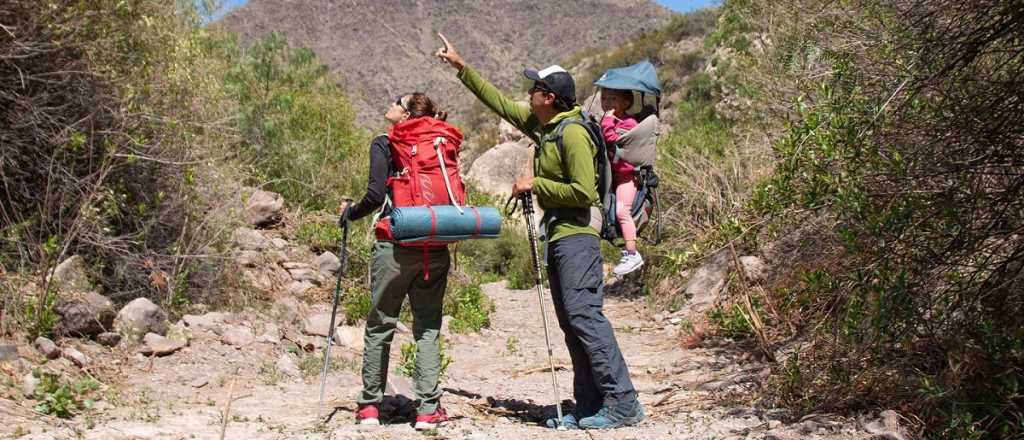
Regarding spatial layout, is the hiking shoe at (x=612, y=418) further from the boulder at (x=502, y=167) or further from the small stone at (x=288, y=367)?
the boulder at (x=502, y=167)

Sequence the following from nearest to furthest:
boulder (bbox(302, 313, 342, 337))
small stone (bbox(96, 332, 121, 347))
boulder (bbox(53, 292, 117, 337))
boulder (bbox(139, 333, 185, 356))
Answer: boulder (bbox(53, 292, 117, 337))
small stone (bbox(96, 332, 121, 347))
boulder (bbox(139, 333, 185, 356))
boulder (bbox(302, 313, 342, 337))

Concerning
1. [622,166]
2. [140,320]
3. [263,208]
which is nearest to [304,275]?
[263,208]

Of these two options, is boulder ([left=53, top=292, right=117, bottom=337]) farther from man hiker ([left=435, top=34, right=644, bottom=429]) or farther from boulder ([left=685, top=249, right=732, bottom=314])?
boulder ([left=685, top=249, right=732, bottom=314])

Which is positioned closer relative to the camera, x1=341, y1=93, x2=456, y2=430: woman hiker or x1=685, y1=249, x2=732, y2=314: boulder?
x1=341, y1=93, x2=456, y2=430: woman hiker

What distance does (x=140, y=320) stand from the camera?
684 cm

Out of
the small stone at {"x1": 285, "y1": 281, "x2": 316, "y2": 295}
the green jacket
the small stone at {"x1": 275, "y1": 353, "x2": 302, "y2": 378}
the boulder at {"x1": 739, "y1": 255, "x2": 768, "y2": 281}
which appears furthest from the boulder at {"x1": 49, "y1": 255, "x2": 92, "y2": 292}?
the boulder at {"x1": 739, "y1": 255, "x2": 768, "y2": 281}

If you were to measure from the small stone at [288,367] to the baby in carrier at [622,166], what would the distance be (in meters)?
2.62

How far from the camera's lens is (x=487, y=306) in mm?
10039

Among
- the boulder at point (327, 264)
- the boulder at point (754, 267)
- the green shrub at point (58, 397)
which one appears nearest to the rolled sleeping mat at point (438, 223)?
the green shrub at point (58, 397)

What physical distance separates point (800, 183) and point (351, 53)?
48707 millimetres

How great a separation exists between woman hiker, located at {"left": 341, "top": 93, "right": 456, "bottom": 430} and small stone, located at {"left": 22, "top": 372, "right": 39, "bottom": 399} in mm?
1922

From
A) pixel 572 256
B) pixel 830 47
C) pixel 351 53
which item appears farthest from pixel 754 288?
pixel 351 53

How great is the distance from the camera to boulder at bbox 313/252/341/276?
32.5 feet

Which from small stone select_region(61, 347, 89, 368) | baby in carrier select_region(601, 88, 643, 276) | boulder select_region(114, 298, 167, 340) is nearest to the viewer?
baby in carrier select_region(601, 88, 643, 276)
